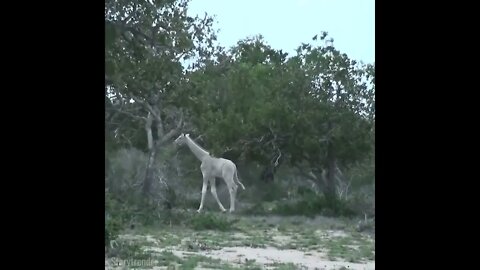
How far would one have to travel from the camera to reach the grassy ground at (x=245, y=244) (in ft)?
7.41

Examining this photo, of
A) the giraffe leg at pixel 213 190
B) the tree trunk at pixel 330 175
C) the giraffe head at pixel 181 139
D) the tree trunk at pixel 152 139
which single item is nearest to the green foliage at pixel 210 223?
the tree trunk at pixel 152 139

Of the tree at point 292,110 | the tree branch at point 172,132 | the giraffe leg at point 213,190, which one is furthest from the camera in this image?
the giraffe leg at point 213,190

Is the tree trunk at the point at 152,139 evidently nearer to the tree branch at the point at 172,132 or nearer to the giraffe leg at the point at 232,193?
the tree branch at the point at 172,132

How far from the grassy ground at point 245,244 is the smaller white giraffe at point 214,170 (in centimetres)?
29

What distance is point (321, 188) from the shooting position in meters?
3.69

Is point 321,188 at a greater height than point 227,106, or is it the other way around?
point 227,106

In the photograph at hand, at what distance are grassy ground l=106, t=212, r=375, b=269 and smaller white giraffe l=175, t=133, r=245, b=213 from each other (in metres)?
0.29

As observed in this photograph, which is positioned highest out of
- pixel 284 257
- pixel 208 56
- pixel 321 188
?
pixel 208 56
